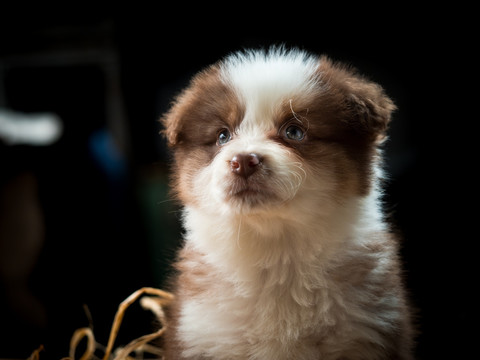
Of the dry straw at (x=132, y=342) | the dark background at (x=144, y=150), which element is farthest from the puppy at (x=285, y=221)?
the dark background at (x=144, y=150)

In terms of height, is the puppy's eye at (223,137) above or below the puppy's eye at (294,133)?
below

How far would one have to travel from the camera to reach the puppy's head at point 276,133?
71.8 inches

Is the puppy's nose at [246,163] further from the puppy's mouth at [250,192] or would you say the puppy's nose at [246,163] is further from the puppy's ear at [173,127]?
the puppy's ear at [173,127]

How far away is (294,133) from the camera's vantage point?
1.98m

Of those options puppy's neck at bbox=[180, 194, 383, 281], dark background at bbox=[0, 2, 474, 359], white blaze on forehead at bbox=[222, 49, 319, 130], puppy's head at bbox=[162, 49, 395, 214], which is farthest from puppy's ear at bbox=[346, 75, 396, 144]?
dark background at bbox=[0, 2, 474, 359]

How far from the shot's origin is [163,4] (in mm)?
2646

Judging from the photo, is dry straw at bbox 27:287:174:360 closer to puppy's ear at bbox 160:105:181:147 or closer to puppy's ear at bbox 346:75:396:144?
puppy's ear at bbox 160:105:181:147

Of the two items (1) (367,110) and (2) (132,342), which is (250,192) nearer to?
(1) (367,110)

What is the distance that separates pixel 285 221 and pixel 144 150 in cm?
131

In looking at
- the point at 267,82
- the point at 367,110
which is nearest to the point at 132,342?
the point at 267,82

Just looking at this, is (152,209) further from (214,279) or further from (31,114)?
(214,279)

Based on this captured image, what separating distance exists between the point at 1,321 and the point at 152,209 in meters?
1.00

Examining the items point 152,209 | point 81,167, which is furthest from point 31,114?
point 152,209

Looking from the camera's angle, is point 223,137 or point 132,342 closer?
point 223,137
